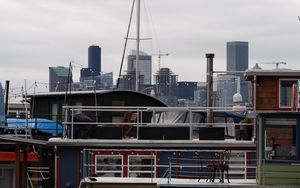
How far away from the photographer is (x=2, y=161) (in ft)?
103

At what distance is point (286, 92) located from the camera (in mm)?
27000

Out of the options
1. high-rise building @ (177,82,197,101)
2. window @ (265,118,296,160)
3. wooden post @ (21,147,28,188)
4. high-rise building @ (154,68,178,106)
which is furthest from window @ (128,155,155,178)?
high-rise building @ (177,82,197,101)

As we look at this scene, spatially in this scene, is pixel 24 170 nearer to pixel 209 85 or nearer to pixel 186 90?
pixel 209 85

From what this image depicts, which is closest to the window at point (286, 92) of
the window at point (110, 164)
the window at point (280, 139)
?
the window at point (280, 139)

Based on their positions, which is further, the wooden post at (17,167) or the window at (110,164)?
the wooden post at (17,167)

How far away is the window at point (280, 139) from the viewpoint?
23.5 m

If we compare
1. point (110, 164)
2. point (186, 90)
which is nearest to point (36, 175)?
point (110, 164)

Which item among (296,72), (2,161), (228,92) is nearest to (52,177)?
(2,161)

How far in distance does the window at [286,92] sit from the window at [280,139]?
3.16 m

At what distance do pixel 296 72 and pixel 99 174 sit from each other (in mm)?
7041

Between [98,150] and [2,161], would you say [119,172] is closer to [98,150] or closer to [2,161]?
[98,150]

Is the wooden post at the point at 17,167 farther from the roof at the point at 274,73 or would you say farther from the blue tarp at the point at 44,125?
the roof at the point at 274,73

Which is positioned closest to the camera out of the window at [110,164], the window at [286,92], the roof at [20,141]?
the window at [286,92]

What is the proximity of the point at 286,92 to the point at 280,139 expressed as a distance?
3612 millimetres
